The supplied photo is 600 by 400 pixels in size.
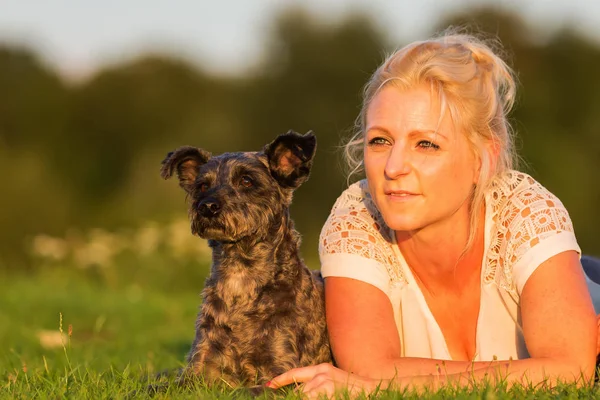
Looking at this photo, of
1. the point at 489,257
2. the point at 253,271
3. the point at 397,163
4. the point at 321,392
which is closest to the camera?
the point at 321,392

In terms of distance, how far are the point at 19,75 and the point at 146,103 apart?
6.90 meters

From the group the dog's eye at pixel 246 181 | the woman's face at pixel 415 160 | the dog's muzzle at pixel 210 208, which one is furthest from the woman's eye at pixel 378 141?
the dog's muzzle at pixel 210 208

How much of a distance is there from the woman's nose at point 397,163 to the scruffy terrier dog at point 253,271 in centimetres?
60

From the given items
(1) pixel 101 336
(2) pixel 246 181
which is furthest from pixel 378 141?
(1) pixel 101 336

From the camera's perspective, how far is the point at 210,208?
611cm

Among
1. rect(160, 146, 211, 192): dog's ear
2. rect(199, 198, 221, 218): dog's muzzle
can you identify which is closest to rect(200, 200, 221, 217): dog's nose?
rect(199, 198, 221, 218): dog's muzzle

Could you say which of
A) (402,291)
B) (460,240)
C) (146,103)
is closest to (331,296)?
(402,291)

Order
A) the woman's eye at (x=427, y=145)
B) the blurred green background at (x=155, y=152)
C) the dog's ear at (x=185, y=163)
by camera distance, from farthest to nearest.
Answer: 1. the blurred green background at (x=155, y=152)
2. the dog's ear at (x=185, y=163)
3. the woman's eye at (x=427, y=145)

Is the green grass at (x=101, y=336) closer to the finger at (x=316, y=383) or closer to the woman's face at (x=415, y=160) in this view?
the finger at (x=316, y=383)

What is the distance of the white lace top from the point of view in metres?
6.19

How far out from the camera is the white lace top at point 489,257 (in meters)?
6.19

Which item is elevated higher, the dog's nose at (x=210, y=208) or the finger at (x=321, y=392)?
the dog's nose at (x=210, y=208)

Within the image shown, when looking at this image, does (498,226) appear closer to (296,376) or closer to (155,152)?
(296,376)

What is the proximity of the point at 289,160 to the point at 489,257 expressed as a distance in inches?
63.7
